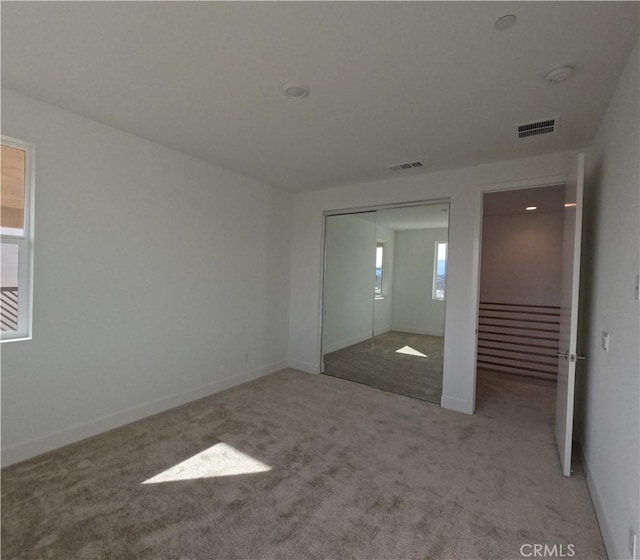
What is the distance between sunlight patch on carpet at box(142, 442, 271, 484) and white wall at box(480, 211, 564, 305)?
4573 millimetres

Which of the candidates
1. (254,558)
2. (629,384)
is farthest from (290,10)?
(254,558)

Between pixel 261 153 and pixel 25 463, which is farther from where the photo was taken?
pixel 261 153

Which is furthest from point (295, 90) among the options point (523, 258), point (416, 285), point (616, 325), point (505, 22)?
point (523, 258)

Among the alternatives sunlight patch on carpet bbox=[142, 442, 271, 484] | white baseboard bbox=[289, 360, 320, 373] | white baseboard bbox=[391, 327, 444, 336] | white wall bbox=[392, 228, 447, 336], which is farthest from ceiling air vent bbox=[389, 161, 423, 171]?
sunlight patch on carpet bbox=[142, 442, 271, 484]

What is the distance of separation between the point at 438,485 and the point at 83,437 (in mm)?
2804

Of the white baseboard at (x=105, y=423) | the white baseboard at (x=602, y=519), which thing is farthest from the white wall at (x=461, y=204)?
the white baseboard at (x=105, y=423)

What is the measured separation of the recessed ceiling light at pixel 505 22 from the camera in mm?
1436

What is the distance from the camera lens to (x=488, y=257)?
5.27m

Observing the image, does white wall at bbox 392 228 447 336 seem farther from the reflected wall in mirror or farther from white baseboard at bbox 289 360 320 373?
white baseboard at bbox 289 360 320 373

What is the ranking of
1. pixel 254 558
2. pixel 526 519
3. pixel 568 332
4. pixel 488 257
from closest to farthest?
pixel 254 558 < pixel 526 519 < pixel 568 332 < pixel 488 257

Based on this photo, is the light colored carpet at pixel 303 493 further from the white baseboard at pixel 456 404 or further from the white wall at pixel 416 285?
the white wall at pixel 416 285

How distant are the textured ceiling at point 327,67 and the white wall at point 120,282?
1.20ft

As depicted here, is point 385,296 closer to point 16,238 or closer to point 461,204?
point 461,204

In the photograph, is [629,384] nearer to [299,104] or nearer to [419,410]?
[419,410]
